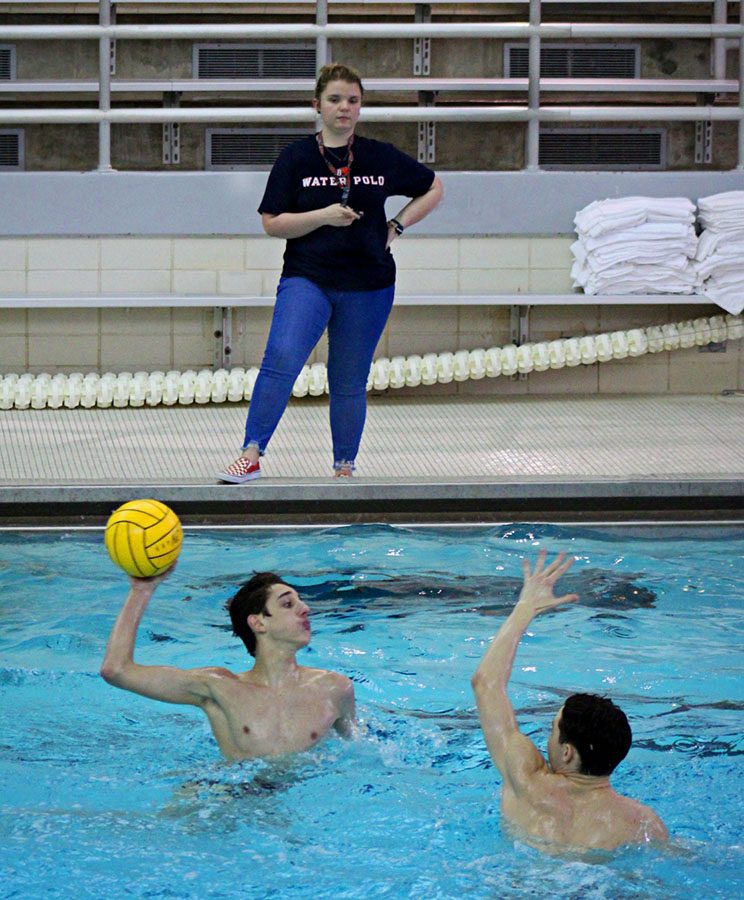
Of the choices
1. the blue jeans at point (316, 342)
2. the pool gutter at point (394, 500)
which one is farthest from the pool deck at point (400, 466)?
the blue jeans at point (316, 342)

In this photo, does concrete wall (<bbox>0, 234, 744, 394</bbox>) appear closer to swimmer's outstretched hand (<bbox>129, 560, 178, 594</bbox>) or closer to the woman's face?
the woman's face

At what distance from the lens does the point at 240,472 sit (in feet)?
19.7

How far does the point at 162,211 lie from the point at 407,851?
6.08 metres

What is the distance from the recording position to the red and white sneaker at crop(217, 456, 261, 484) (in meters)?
5.99

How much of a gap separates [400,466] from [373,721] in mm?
2654

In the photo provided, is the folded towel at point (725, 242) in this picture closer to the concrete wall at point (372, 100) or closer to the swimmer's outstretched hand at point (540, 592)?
the concrete wall at point (372, 100)

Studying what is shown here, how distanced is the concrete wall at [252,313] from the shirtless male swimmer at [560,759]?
5999mm

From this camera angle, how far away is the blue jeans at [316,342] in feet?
19.4

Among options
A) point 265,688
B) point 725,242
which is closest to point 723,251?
point 725,242

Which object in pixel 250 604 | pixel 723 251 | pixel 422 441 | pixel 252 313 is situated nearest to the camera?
pixel 250 604

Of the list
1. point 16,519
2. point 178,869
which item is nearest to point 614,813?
point 178,869

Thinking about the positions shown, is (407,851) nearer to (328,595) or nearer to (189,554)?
(328,595)

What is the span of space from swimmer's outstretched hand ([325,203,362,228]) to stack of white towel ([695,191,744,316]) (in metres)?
3.55

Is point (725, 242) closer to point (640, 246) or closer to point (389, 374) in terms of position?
point (640, 246)
